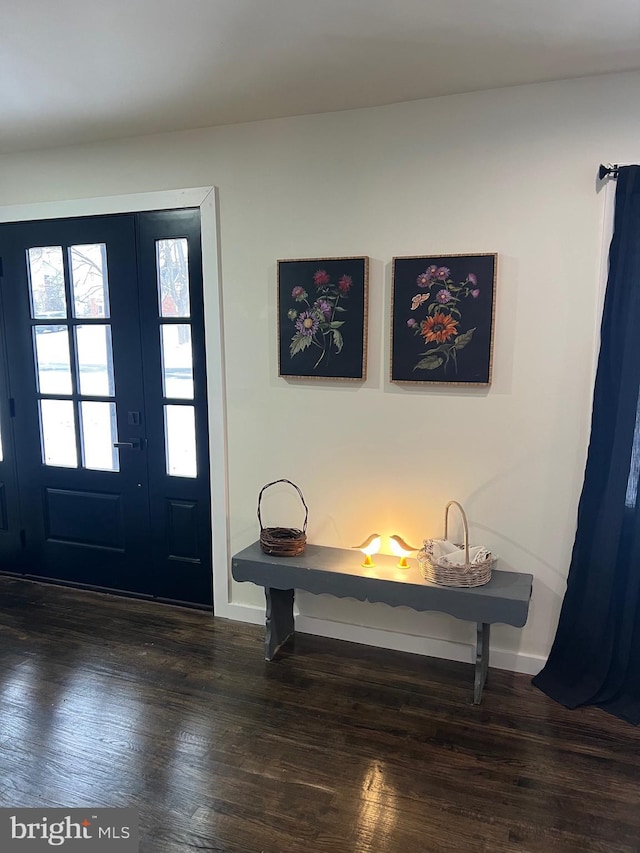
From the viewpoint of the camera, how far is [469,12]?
1849mm

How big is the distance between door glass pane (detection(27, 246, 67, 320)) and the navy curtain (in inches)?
109

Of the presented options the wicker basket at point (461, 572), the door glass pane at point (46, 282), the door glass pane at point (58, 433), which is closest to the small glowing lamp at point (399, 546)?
the wicker basket at point (461, 572)

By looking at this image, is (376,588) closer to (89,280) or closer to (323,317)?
(323,317)

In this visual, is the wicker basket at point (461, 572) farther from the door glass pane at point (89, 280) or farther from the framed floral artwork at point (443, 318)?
the door glass pane at point (89, 280)

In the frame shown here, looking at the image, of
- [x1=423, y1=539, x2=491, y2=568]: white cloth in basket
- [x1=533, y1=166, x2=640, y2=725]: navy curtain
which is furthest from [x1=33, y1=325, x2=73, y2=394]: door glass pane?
[x1=533, y1=166, x2=640, y2=725]: navy curtain

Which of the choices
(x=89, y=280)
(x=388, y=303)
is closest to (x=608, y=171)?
(x=388, y=303)

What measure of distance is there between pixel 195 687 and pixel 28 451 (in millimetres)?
1851

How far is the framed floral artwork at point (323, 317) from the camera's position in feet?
8.97

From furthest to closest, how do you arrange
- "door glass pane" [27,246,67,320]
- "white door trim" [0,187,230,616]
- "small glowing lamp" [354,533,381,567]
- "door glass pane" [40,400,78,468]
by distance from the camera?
1. "door glass pane" [40,400,78,468]
2. "door glass pane" [27,246,67,320]
3. "white door trim" [0,187,230,616]
4. "small glowing lamp" [354,533,381,567]

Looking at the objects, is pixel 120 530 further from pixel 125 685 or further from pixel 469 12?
pixel 469 12

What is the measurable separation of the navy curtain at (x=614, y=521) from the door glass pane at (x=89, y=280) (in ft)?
8.13

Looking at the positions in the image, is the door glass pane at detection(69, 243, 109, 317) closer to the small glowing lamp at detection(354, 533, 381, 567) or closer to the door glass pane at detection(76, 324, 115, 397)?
the door glass pane at detection(76, 324, 115, 397)

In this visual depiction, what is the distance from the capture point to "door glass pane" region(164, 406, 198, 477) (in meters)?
3.20

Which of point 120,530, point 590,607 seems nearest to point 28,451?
point 120,530
